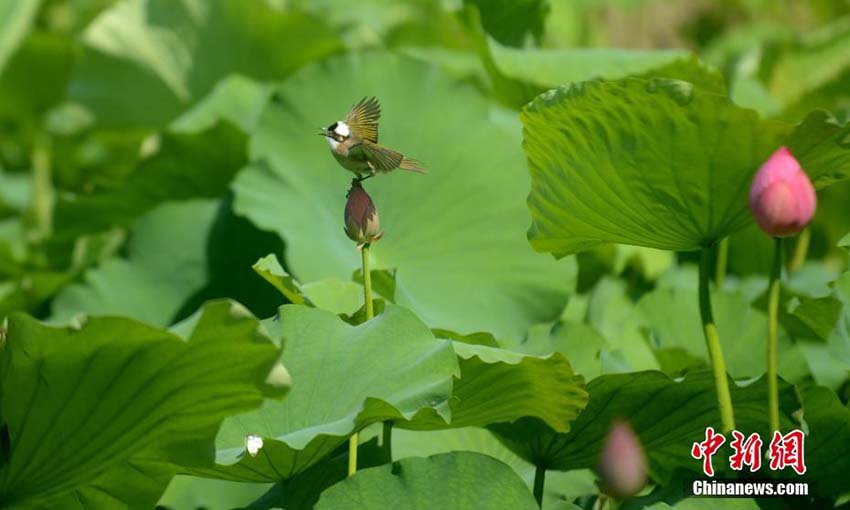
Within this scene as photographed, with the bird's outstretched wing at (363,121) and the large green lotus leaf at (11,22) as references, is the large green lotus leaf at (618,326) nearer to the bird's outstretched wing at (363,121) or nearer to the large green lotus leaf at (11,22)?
the bird's outstretched wing at (363,121)

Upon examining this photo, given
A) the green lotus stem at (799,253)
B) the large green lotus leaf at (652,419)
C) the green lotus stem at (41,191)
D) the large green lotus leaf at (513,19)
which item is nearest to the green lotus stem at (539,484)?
the large green lotus leaf at (652,419)

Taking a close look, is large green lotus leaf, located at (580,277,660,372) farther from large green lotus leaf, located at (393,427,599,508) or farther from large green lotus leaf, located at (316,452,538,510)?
large green lotus leaf, located at (316,452,538,510)

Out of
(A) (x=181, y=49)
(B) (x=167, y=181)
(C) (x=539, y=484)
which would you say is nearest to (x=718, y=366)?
(C) (x=539, y=484)

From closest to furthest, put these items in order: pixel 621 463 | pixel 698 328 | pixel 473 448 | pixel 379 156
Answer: pixel 621 463 < pixel 379 156 < pixel 473 448 < pixel 698 328

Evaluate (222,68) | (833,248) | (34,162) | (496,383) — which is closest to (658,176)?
(496,383)

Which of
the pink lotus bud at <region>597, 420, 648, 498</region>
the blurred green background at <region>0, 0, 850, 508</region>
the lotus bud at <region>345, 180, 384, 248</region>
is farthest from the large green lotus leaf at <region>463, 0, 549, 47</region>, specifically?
the pink lotus bud at <region>597, 420, 648, 498</region>

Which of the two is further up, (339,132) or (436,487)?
(339,132)

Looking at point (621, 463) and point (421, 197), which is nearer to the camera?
point (621, 463)

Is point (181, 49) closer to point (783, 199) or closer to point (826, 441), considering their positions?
point (826, 441)

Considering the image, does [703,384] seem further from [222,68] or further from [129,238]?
[222,68]
